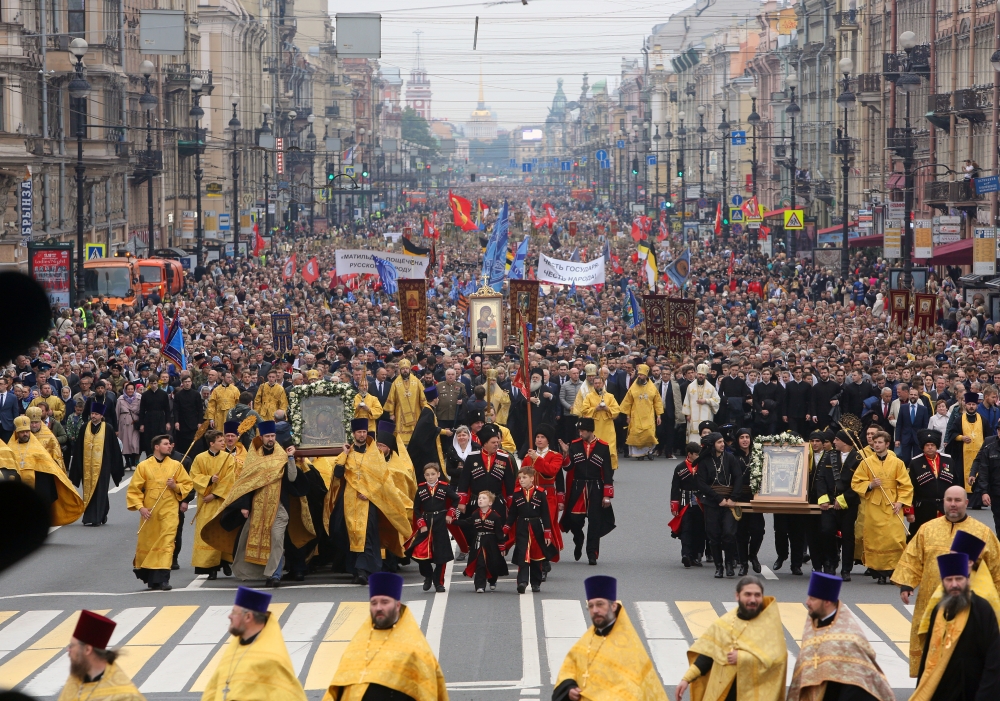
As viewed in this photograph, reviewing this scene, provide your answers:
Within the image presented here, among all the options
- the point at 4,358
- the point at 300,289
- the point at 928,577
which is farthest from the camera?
the point at 300,289

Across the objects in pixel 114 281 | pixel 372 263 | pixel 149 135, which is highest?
pixel 149 135

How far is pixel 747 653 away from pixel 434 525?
6149 mm

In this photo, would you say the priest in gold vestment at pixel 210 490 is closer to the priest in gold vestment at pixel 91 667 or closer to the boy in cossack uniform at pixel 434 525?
the boy in cossack uniform at pixel 434 525

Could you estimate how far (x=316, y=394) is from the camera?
1374 cm

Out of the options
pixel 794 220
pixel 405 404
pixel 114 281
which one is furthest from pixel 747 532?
pixel 794 220

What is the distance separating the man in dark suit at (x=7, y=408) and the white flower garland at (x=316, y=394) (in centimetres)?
633

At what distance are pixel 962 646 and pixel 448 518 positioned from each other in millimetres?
6397

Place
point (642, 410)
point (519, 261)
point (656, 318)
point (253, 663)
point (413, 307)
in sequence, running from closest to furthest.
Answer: point (253, 663)
point (642, 410)
point (656, 318)
point (413, 307)
point (519, 261)

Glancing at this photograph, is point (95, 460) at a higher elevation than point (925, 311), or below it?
below

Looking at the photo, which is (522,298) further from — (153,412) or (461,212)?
(461,212)

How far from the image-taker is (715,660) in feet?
22.5

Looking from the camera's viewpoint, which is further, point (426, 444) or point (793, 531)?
point (426, 444)

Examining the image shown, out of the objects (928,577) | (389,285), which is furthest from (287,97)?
(928,577)

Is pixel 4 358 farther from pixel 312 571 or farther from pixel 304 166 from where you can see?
pixel 304 166
